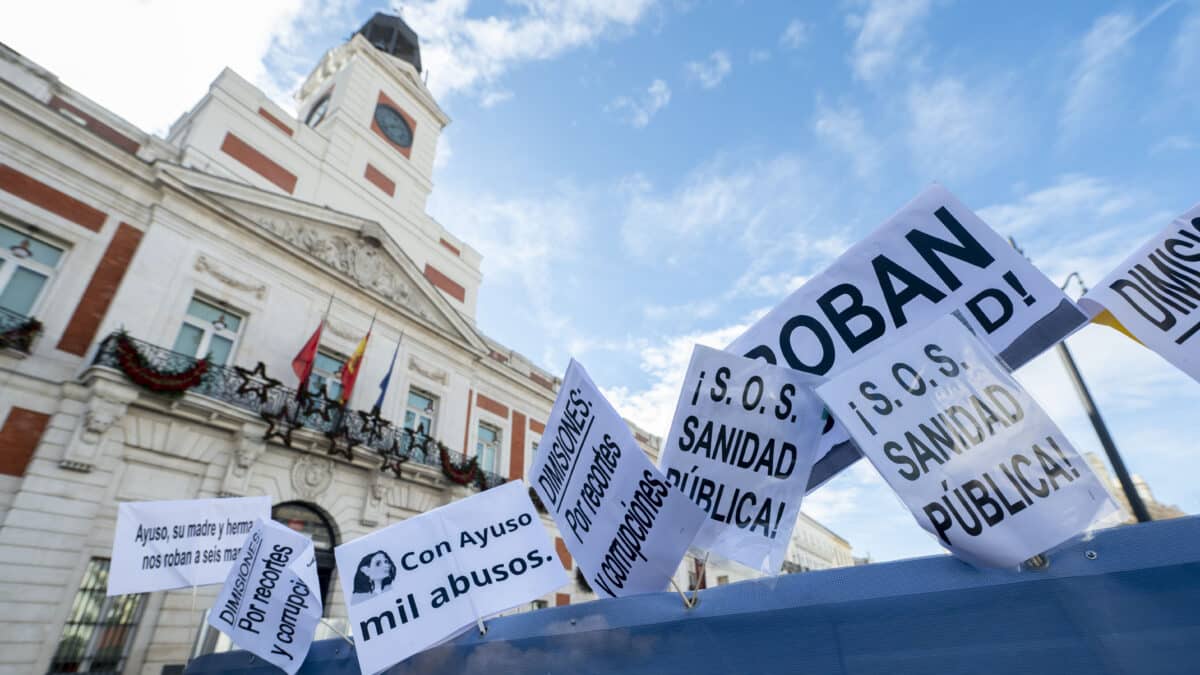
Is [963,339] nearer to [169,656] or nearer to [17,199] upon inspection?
[169,656]

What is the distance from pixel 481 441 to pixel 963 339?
17.9 metres

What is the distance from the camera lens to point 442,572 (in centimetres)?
368

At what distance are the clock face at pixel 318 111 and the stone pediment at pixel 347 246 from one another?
313 inches

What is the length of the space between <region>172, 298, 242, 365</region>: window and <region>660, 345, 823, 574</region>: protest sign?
12.5 meters

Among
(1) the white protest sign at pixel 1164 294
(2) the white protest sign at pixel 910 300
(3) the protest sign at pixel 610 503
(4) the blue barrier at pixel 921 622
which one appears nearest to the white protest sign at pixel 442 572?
(4) the blue barrier at pixel 921 622

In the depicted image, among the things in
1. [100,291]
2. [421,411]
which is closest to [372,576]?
[100,291]

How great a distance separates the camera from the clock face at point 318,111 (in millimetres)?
20737

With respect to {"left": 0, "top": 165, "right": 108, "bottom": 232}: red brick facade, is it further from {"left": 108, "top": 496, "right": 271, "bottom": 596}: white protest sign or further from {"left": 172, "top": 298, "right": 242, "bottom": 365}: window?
{"left": 108, "top": 496, "right": 271, "bottom": 596}: white protest sign

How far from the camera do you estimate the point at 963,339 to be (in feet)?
7.20

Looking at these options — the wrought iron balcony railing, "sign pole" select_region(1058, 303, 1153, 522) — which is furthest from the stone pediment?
"sign pole" select_region(1058, 303, 1153, 522)

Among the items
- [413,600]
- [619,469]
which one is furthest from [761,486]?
[413,600]

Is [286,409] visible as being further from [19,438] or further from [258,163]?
[258,163]

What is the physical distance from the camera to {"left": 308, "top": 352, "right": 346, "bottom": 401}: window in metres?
13.8

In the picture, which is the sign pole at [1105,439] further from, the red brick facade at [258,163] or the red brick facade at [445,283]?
the red brick facade at [258,163]
